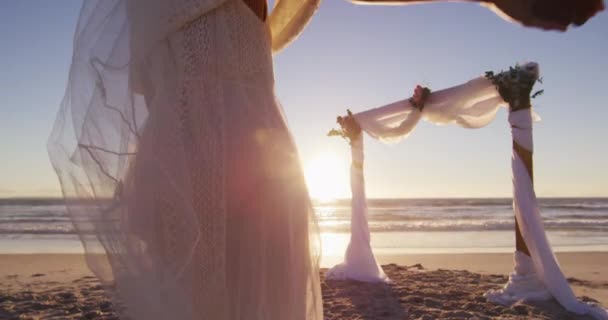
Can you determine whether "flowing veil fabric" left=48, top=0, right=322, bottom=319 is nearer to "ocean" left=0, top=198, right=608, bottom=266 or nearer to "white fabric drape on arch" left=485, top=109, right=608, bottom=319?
"white fabric drape on arch" left=485, top=109, right=608, bottom=319

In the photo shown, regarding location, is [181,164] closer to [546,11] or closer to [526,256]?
[546,11]

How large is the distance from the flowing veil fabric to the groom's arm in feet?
2.44

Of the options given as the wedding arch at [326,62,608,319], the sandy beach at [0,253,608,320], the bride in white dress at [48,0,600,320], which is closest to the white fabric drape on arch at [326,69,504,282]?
the wedding arch at [326,62,608,319]

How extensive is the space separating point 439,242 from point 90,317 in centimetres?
1219

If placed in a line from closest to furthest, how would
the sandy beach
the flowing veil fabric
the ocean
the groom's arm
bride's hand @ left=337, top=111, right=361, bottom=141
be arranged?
the groom's arm, the flowing veil fabric, the sandy beach, bride's hand @ left=337, top=111, right=361, bottom=141, the ocean

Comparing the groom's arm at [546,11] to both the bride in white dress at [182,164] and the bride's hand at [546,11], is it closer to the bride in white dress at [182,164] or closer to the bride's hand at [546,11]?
the bride's hand at [546,11]

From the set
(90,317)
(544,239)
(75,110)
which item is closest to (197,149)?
(75,110)

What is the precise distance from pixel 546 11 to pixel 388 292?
656 centimetres

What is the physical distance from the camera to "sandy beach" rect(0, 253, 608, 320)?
5914mm

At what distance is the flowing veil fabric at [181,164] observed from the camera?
4.74ft

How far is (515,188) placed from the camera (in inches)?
266

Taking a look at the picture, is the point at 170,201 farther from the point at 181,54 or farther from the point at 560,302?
the point at 560,302

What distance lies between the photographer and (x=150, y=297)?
4.74 ft

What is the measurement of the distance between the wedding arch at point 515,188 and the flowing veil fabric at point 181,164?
565cm
